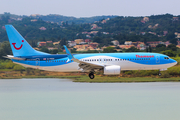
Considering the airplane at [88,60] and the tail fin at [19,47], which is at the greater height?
the tail fin at [19,47]

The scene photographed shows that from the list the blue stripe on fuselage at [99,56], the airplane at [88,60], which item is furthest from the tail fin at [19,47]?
the blue stripe on fuselage at [99,56]

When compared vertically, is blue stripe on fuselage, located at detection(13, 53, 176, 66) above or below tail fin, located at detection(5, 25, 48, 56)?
below

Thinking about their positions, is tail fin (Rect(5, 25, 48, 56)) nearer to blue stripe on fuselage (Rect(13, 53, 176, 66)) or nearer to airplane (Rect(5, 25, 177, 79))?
airplane (Rect(5, 25, 177, 79))

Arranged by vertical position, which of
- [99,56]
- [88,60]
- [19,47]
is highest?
[19,47]

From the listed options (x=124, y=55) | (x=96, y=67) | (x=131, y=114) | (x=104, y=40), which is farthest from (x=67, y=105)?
Result: (x=104, y=40)

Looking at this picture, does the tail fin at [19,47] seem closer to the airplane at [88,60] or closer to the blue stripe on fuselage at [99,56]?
the airplane at [88,60]

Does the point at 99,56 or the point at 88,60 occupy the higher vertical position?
the point at 99,56

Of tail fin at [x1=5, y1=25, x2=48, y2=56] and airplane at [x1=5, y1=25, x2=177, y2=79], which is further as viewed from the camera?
tail fin at [x1=5, y1=25, x2=48, y2=56]

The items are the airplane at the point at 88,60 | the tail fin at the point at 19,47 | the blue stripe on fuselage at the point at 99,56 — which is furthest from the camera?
the tail fin at the point at 19,47

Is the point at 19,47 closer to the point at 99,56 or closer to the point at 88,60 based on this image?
the point at 88,60

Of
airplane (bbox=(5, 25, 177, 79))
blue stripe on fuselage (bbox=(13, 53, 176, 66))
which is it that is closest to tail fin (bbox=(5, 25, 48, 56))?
airplane (bbox=(5, 25, 177, 79))

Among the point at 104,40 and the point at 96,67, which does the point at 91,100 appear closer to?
the point at 96,67

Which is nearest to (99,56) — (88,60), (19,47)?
(88,60)

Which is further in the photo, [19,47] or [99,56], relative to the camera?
[19,47]
